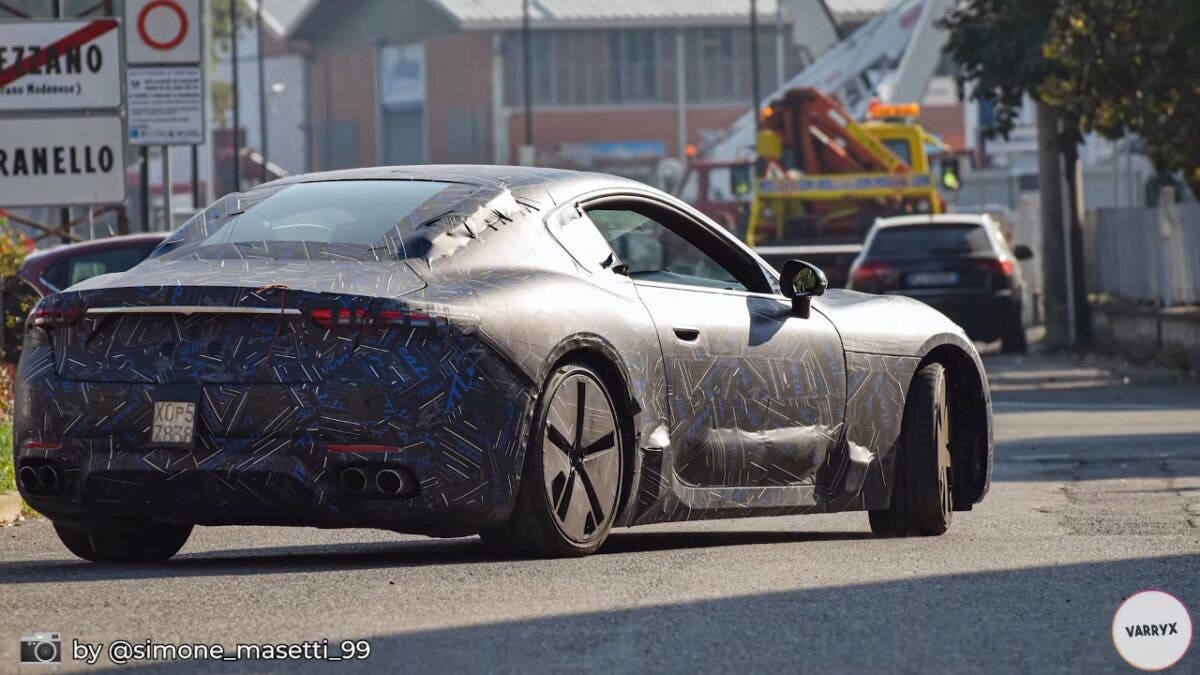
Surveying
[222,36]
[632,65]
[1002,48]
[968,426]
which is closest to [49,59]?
[968,426]

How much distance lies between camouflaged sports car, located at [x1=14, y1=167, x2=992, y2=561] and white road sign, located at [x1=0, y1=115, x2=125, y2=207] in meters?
6.72

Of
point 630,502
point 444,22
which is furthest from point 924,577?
point 444,22

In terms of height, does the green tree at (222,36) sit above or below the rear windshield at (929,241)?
above

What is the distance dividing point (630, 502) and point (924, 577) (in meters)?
1.06

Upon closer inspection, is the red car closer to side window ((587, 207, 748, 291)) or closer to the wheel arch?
the wheel arch

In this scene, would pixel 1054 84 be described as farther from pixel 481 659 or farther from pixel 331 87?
pixel 331 87

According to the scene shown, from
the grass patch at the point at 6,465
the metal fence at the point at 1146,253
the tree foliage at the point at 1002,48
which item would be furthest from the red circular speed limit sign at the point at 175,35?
the tree foliage at the point at 1002,48

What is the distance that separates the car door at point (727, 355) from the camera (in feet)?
28.0

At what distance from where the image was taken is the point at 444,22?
91.7 meters

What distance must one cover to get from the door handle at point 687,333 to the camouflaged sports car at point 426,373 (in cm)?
1

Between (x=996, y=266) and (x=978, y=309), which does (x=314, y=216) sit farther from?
(x=978, y=309)

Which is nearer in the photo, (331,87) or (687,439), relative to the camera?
(687,439)

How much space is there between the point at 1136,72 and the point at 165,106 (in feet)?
30.4

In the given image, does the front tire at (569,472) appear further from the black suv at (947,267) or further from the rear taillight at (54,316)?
the black suv at (947,267)
